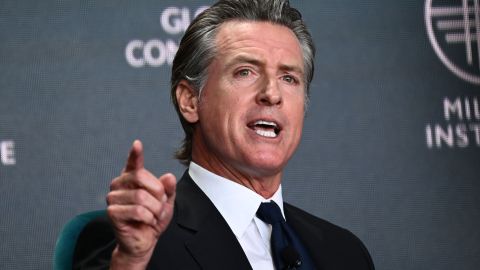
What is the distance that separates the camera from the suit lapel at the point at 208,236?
1.71m

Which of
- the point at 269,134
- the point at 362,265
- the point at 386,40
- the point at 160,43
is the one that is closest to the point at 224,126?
the point at 269,134

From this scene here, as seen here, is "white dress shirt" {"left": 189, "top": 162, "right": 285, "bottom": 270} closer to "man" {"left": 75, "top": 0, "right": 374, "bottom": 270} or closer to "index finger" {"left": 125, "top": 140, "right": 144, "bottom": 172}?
"man" {"left": 75, "top": 0, "right": 374, "bottom": 270}

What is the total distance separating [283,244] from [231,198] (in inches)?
6.0

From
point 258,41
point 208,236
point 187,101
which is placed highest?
point 258,41

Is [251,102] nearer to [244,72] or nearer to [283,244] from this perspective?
[244,72]

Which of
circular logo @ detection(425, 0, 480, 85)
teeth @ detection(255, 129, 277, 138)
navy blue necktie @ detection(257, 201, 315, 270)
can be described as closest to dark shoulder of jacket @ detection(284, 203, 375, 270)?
navy blue necktie @ detection(257, 201, 315, 270)

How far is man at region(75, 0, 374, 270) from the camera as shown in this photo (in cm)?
177

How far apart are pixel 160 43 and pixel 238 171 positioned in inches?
39.9

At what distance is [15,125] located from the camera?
2.76 meters

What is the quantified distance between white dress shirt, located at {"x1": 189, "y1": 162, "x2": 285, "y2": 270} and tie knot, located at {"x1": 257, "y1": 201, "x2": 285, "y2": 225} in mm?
10

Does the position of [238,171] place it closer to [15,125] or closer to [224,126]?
[224,126]

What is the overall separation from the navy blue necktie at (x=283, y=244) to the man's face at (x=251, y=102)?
0.30 feet

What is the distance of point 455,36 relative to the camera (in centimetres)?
305

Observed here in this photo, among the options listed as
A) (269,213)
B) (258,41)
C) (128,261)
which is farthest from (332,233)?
(128,261)
